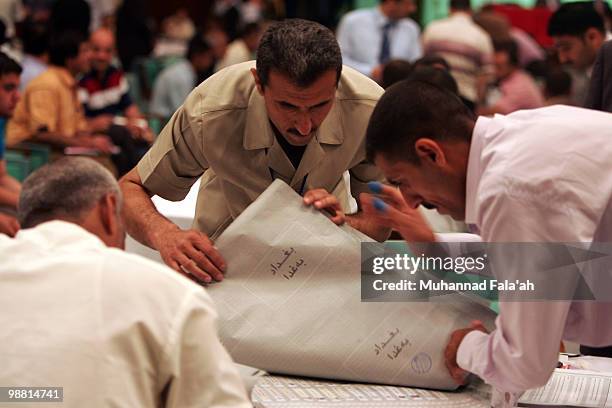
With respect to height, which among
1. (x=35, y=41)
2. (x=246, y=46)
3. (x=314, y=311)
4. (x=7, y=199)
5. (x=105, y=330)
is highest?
(x=105, y=330)

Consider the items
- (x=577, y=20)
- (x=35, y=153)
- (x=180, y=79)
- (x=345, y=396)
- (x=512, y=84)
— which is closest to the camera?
(x=345, y=396)

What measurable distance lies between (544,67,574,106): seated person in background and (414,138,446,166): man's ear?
3.55m

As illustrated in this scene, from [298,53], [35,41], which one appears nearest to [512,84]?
[35,41]

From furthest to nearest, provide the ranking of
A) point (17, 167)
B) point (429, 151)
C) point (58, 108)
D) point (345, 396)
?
1. point (58, 108)
2. point (17, 167)
3. point (345, 396)
4. point (429, 151)

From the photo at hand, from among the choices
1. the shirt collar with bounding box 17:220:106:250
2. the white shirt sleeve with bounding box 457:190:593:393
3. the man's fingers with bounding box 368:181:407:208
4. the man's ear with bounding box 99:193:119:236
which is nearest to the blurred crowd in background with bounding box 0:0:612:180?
the man's fingers with bounding box 368:181:407:208

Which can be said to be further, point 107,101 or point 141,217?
point 107,101

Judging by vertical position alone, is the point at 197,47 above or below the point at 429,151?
below

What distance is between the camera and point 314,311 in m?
2.18

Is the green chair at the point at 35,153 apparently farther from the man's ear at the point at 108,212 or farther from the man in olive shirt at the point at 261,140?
the man's ear at the point at 108,212

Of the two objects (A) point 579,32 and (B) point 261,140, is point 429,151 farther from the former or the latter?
(A) point 579,32

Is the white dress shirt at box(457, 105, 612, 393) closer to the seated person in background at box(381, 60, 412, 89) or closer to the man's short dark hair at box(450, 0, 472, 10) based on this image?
the seated person in background at box(381, 60, 412, 89)

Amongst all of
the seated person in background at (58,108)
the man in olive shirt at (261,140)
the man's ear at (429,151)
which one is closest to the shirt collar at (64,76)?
the seated person in background at (58,108)

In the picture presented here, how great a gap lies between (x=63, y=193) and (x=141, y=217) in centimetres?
88

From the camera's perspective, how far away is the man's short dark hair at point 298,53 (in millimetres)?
2377
